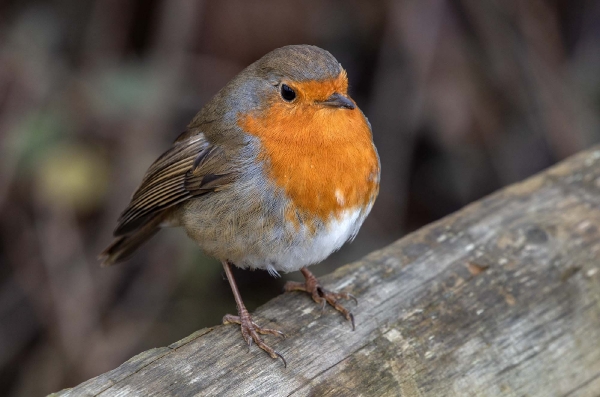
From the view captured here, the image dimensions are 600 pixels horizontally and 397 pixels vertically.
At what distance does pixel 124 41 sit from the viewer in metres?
4.67

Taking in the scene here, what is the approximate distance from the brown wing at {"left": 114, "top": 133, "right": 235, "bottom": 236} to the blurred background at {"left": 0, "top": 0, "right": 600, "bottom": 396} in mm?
972

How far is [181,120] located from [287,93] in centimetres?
227

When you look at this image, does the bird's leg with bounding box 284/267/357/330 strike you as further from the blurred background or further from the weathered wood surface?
the blurred background

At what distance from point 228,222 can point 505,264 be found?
3.40ft

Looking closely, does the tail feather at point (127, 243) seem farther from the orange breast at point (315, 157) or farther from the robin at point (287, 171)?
Result: the orange breast at point (315, 157)

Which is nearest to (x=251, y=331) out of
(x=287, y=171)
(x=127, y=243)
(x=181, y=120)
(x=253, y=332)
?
(x=253, y=332)

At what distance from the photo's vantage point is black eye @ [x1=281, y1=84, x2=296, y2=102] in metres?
2.70

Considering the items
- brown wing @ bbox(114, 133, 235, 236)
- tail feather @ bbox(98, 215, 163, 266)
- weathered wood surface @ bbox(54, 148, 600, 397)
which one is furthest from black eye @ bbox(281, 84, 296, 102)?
tail feather @ bbox(98, 215, 163, 266)

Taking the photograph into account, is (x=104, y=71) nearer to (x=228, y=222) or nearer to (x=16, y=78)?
(x=16, y=78)

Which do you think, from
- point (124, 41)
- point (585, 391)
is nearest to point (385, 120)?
point (124, 41)

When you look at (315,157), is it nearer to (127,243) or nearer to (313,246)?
(313,246)

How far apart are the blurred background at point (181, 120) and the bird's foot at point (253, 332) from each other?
1931mm

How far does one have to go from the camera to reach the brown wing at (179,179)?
2.85 meters

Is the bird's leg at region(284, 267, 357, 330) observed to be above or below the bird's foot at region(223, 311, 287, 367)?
below
